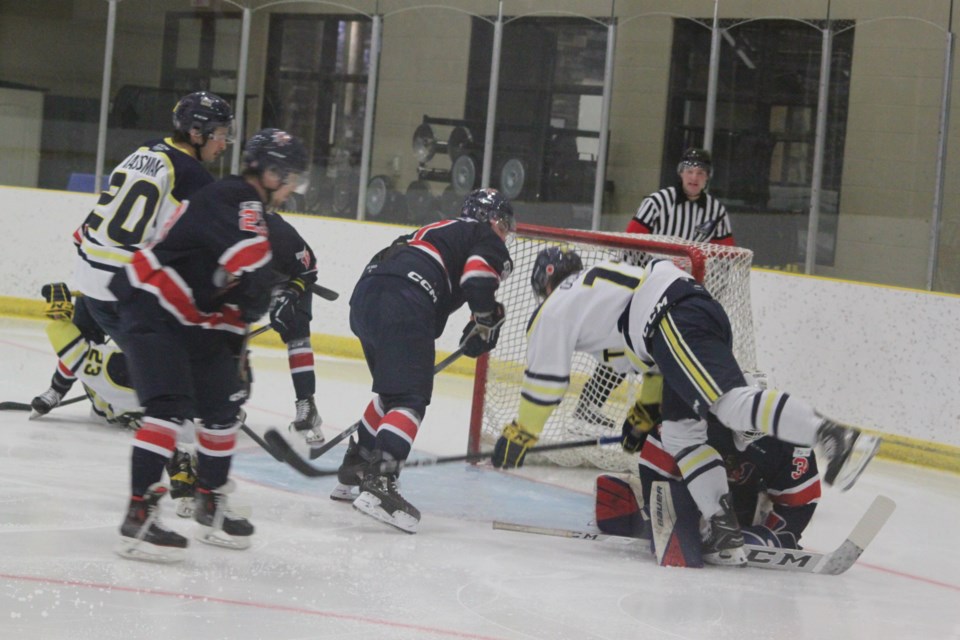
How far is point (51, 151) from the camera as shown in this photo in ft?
23.8

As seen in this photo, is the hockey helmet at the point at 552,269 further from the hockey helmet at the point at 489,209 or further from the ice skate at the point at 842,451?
the ice skate at the point at 842,451

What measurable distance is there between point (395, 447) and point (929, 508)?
194 cm

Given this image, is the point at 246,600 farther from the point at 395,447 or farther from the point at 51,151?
the point at 51,151

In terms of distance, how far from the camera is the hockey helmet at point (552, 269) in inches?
121

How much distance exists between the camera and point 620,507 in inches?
130

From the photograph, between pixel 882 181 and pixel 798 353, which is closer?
pixel 798 353

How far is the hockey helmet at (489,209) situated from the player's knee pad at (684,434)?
733 millimetres

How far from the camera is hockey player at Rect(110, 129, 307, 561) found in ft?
8.51

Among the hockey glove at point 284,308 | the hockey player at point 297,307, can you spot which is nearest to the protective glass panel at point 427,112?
the hockey player at point 297,307

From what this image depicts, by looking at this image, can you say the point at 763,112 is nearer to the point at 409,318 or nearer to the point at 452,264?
the point at 452,264

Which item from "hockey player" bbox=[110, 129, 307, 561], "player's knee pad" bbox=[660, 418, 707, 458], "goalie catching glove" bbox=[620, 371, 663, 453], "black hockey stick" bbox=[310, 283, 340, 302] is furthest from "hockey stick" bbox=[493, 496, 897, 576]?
"black hockey stick" bbox=[310, 283, 340, 302]

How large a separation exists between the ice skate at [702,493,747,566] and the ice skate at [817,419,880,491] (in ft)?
1.01

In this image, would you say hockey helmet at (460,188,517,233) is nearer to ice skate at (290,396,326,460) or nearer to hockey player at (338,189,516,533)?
hockey player at (338,189,516,533)

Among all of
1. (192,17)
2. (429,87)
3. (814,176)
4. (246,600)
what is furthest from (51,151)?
(246,600)
